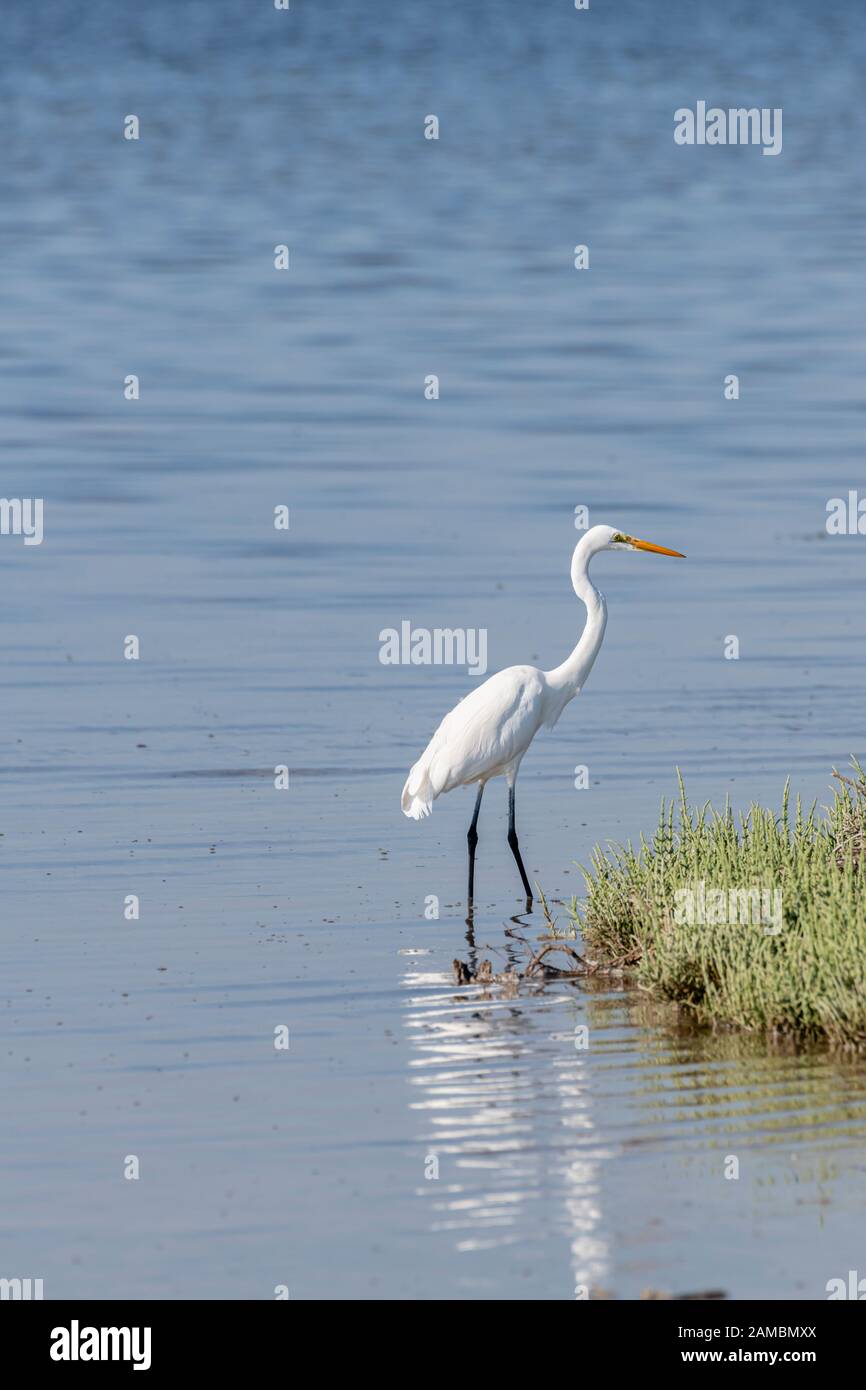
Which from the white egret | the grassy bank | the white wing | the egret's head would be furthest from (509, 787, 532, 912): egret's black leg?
the egret's head

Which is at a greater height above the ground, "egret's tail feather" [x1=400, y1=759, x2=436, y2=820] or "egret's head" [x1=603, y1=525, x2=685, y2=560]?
"egret's head" [x1=603, y1=525, x2=685, y2=560]

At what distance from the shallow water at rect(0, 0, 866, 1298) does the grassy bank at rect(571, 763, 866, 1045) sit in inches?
9.1

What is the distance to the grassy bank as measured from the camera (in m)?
10.5

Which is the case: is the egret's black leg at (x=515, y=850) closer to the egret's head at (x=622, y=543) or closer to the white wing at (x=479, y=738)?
the white wing at (x=479, y=738)

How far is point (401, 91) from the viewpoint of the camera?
8350 centimetres

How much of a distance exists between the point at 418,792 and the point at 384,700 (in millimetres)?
5241

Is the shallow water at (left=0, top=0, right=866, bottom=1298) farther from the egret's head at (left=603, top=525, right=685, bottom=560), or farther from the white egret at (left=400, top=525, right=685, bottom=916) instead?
the egret's head at (left=603, top=525, right=685, bottom=560)

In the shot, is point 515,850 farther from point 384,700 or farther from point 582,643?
point 384,700

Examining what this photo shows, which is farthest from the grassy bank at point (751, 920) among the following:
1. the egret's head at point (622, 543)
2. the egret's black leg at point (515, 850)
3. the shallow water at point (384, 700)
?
the egret's head at point (622, 543)

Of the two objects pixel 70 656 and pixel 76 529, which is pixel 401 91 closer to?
pixel 76 529

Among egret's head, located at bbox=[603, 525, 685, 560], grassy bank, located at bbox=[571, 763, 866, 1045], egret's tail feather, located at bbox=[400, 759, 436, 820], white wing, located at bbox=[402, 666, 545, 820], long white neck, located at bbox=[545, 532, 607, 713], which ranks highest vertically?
egret's head, located at bbox=[603, 525, 685, 560]

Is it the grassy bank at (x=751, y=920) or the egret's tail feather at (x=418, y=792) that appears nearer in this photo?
the grassy bank at (x=751, y=920)

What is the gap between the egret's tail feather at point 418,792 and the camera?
14852 mm

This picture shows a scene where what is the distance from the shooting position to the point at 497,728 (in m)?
14.9
